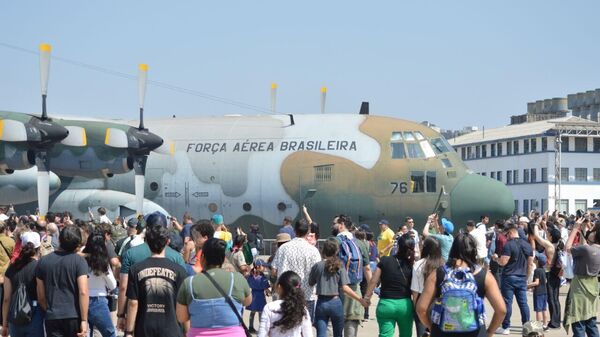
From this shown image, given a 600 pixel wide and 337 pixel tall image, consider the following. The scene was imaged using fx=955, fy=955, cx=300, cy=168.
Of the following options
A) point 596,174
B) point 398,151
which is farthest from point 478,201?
point 596,174

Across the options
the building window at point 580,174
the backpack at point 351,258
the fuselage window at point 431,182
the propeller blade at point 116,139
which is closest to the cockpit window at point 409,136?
the fuselage window at point 431,182

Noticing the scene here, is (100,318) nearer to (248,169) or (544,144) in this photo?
(248,169)

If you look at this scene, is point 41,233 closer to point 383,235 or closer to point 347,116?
point 383,235

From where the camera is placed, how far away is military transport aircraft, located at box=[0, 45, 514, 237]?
21.8 meters

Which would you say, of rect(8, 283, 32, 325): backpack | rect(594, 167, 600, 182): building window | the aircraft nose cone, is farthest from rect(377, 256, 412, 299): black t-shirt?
rect(594, 167, 600, 182): building window

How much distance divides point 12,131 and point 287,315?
1579cm

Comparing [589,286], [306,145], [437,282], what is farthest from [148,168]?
[437,282]

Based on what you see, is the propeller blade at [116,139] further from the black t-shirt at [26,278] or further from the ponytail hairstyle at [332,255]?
the black t-shirt at [26,278]

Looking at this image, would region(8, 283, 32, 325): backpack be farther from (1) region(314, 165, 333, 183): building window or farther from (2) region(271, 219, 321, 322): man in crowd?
(1) region(314, 165, 333, 183): building window

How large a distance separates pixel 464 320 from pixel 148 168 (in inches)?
735

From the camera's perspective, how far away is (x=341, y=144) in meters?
22.5

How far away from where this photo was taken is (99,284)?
940 cm

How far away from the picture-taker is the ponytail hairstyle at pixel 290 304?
698 cm

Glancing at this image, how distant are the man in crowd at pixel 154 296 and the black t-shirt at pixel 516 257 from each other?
250 inches
